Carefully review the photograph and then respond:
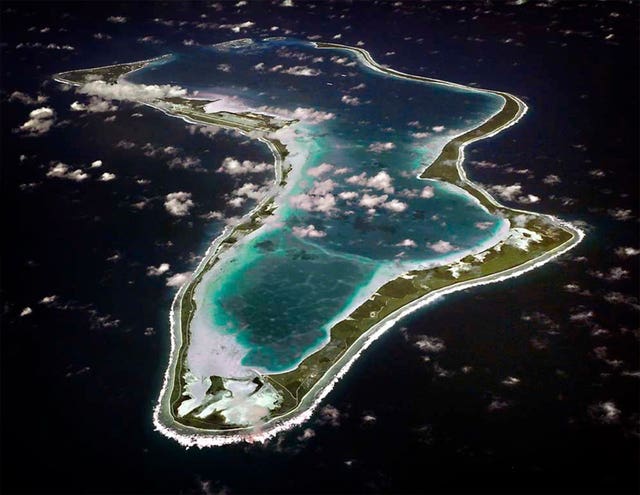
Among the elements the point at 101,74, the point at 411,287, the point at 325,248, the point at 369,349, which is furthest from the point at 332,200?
the point at 101,74

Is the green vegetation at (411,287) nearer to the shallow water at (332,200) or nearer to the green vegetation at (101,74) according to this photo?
the shallow water at (332,200)

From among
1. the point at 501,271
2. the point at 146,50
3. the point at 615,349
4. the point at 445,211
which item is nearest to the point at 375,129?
the point at 445,211

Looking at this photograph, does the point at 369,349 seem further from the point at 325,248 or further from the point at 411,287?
the point at 325,248

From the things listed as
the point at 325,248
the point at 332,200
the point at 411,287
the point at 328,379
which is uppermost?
the point at 332,200

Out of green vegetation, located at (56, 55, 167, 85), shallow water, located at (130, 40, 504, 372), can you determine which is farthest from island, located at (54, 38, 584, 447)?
green vegetation, located at (56, 55, 167, 85)

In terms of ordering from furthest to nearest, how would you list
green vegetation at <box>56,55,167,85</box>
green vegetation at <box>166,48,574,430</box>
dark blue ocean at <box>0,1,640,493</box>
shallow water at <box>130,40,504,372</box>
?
green vegetation at <box>56,55,167,85</box> < shallow water at <box>130,40,504,372</box> < green vegetation at <box>166,48,574,430</box> < dark blue ocean at <box>0,1,640,493</box>

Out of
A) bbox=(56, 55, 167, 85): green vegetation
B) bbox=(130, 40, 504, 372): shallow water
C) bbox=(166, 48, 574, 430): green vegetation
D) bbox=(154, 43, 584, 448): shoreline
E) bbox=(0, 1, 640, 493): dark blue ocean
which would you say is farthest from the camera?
bbox=(56, 55, 167, 85): green vegetation

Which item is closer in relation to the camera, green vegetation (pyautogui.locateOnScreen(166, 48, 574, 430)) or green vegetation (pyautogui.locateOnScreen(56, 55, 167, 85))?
green vegetation (pyautogui.locateOnScreen(166, 48, 574, 430))

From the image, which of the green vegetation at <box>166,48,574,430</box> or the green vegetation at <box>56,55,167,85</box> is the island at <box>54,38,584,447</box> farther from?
the green vegetation at <box>56,55,167,85</box>
